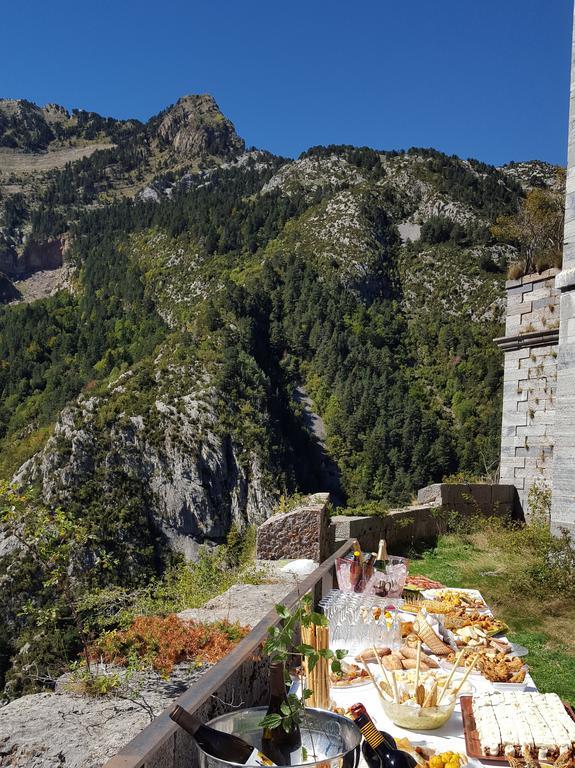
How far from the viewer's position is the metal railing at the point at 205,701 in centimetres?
124

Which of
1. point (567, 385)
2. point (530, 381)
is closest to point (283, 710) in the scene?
point (567, 385)

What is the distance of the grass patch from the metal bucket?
364 centimetres

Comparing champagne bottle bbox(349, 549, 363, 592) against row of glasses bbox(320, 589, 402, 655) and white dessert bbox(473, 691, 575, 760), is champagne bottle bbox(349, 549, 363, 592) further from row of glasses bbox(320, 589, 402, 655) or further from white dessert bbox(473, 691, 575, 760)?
white dessert bbox(473, 691, 575, 760)

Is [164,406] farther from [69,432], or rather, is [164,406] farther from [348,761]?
[348,761]

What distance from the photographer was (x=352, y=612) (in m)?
2.51

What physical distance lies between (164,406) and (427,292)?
36.0m

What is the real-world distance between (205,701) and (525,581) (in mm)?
6220

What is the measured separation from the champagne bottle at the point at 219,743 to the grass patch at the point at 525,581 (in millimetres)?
3780

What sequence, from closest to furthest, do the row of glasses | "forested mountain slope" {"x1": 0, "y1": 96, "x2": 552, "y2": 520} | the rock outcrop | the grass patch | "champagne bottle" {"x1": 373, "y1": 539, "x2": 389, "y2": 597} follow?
the row of glasses → "champagne bottle" {"x1": 373, "y1": 539, "x2": 389, "y2": 597} → the grass patch → "forested mountain slope" {"x1": 0, "y1": 96, "x2": 552, "y2": 520} → the rock outcrop

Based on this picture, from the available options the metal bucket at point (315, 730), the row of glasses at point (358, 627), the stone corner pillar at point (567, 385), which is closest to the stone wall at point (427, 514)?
the stone corner pillar at point (567, 385)

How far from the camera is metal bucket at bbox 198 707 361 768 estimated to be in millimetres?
1356

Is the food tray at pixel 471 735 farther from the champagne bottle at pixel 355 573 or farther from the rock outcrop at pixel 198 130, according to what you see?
the rock outcrop at pixel 198 130

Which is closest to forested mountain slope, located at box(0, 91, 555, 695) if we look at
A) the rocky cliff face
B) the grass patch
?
the rocky cliff face

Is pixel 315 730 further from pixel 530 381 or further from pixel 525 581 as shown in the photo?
pixel 530 381
